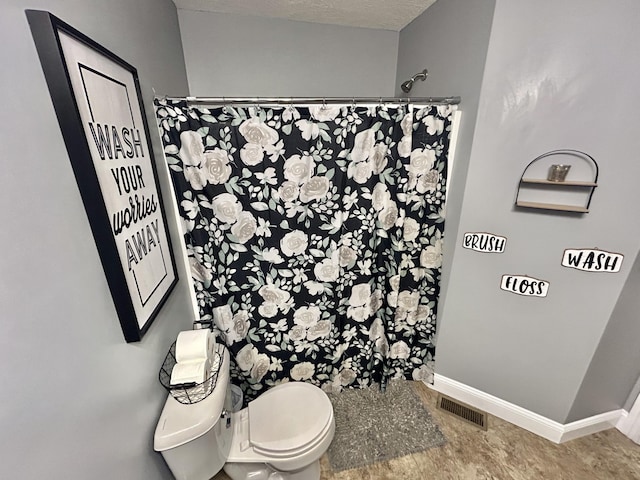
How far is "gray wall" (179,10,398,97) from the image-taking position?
1.75m

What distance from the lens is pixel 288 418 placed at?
1.33 m

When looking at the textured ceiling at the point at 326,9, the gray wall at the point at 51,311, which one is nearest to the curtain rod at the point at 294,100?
the gray wall at the point at 51,311

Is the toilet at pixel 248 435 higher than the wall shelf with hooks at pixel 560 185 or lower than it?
lower

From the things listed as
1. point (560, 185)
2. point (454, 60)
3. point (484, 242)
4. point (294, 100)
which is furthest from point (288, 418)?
point (454, 60)

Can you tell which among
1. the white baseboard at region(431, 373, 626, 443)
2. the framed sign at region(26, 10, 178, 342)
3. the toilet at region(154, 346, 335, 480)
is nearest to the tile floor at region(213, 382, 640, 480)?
the white baseboard at region(431, 373, 626, 443)

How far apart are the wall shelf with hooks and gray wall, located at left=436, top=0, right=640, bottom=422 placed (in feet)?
0.11

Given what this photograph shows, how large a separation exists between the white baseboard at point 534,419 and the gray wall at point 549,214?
0.05 meters

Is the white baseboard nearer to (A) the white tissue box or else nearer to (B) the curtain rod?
(A) the white tissue box

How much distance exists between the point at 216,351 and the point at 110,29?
4.30 ft

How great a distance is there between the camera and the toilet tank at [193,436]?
0.98 meters

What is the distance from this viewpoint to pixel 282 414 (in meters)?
1.36

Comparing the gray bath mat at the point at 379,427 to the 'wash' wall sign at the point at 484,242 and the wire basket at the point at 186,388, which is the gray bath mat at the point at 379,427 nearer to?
the wire basket at the point at 186,388

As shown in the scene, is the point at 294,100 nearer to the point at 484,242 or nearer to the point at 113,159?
the point at 113,159

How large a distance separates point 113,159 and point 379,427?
1911mm
